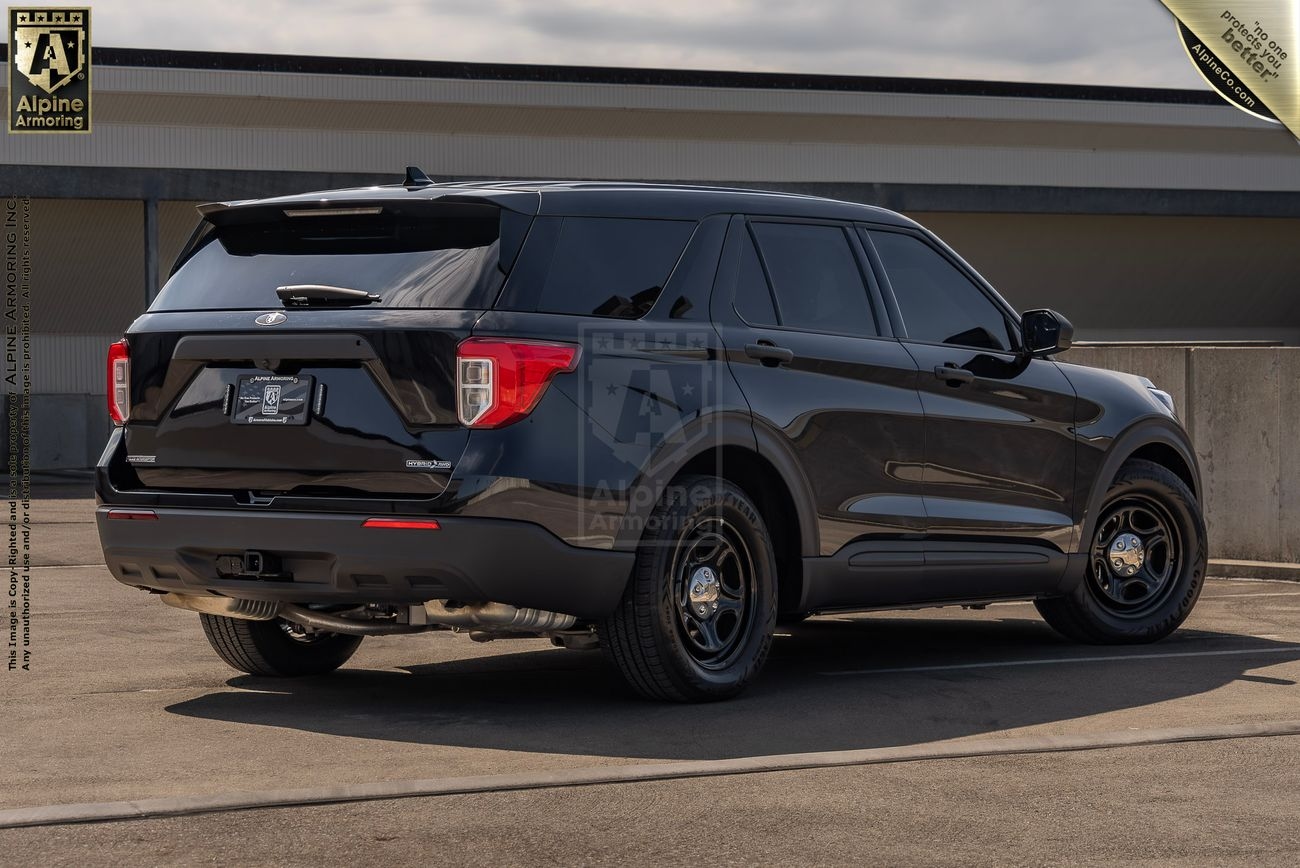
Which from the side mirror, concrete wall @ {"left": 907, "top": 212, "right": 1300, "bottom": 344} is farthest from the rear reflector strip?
concrete wall @ {"left": 907, "top": 212, "right": 1300, "bottom": 344}

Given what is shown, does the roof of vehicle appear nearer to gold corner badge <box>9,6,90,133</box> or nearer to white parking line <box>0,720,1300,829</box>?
white parking line <box>0,720,1300,829</box>

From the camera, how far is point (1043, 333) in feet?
28.6

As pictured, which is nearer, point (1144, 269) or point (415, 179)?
point (415, 179)

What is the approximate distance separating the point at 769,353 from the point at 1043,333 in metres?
1.84

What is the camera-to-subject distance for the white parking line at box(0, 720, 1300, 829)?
17.5ft

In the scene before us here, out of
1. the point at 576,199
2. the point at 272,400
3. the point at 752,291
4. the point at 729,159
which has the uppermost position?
the point at 729,159

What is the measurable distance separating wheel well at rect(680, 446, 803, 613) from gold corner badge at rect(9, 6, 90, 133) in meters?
23.8

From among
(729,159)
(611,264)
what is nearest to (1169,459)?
(611,264)

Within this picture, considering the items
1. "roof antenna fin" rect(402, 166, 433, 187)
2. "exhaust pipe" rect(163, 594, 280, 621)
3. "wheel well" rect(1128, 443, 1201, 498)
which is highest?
"roof antenna fin" rect(402, 166, 433, 187)

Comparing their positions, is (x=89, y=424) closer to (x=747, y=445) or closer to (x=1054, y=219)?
(x=1054, y=219)

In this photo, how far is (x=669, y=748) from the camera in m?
6.36

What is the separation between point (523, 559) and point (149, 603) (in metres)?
4.86

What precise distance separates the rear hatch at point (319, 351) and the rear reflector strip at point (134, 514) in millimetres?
113

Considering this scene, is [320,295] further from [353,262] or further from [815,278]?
[815,278]
